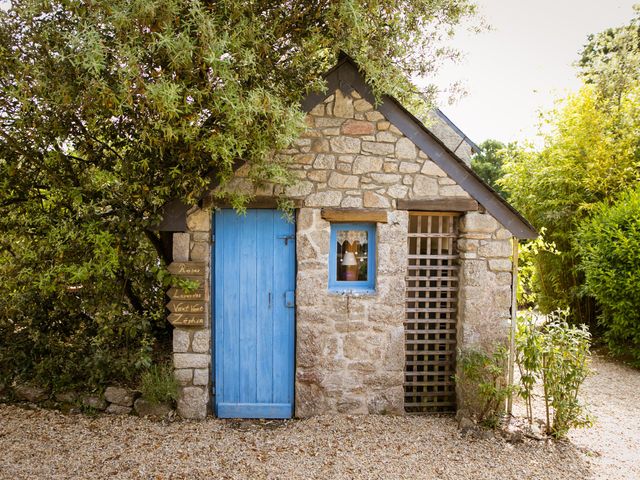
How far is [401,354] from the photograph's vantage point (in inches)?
207

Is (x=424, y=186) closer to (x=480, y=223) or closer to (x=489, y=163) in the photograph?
(x=480, y=223)

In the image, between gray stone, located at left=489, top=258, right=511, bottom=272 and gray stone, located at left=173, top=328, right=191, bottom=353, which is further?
gray stone, located at left=489, top=258, right=511, bottom=272

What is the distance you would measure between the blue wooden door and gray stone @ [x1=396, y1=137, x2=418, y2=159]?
1462mm

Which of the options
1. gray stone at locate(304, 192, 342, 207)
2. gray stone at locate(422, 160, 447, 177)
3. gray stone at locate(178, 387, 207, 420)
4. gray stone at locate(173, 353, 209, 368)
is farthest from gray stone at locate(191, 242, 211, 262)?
gray stone at locate(422, 160, 447, 177)

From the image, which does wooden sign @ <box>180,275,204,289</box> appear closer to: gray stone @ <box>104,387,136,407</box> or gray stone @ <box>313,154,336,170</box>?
gray stone @ <box>104,387,136,407</box>

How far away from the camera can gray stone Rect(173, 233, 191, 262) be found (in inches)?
196

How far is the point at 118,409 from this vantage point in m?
5.23

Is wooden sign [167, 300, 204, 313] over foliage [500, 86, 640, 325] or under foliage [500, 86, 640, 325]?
under

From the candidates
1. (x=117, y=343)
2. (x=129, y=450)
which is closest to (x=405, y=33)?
(x=117, y=343)

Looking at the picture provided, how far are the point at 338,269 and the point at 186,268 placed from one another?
5.55 feet

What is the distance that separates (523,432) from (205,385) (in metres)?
3.50

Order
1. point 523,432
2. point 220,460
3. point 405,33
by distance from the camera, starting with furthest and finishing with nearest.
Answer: point 405,33 → point 523,432 → point 220,460

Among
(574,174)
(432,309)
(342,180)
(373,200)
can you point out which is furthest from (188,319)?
(574,174)

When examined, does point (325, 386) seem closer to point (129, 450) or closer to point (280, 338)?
point (280, 338)
